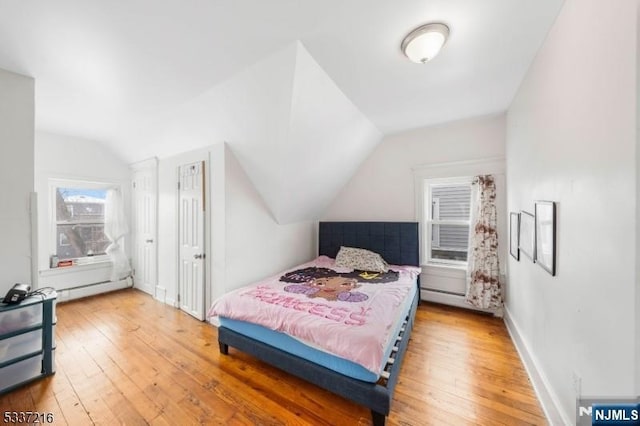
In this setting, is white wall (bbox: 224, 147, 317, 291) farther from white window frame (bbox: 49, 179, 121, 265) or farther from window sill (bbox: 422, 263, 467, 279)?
white window frame (bbox: 49, 179, 121, 265)

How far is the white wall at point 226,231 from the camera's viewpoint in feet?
9.21

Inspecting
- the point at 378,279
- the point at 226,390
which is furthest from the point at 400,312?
the point at 226,390

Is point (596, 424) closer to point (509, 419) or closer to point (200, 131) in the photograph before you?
point (509, 419)

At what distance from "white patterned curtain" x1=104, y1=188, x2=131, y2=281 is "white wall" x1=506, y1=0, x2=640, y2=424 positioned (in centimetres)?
561

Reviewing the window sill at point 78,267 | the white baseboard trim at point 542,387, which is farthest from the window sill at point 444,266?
the window sill at point 78,267

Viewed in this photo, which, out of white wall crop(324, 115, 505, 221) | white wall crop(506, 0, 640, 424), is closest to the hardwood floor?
white wall crop(506, 0, 640, 424)

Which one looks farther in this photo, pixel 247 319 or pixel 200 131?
pixel 200 131

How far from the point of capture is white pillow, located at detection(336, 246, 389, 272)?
127 inches

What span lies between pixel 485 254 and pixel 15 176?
4.88 meters

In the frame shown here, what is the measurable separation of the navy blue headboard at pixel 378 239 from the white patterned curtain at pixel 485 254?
0.71 m

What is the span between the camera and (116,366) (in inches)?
82.4

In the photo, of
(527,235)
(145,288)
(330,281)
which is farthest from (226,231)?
(527,235)

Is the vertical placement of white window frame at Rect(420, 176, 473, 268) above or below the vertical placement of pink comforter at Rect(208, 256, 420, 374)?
above

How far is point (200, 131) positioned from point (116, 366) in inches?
99.6
